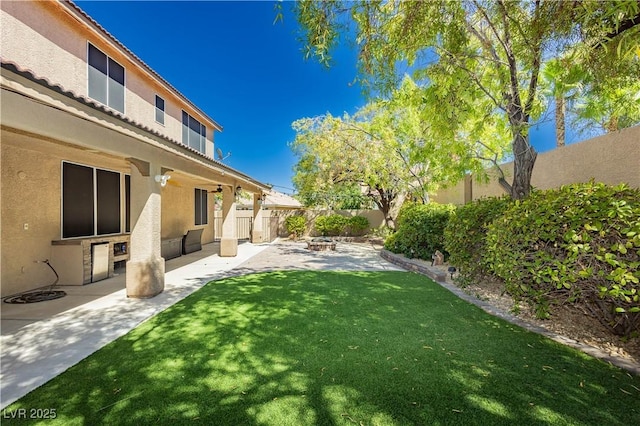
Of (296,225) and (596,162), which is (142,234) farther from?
(296,225)

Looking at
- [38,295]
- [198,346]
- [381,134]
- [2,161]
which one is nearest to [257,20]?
[381,134]

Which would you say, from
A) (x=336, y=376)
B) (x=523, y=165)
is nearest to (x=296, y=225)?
(x=523, y=165)

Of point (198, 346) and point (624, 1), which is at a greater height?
point (624, 1)

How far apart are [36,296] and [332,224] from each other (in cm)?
1616

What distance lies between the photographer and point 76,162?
314 inches

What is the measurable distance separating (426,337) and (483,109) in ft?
18.8

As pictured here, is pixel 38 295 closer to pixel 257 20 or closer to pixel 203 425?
pixel 203 425

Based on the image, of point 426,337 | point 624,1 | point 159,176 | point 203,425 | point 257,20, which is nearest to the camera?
point 203,425

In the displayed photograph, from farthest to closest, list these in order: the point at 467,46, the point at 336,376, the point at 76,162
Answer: the point at 76,162 < the point at 467,46 < the point at 336,376

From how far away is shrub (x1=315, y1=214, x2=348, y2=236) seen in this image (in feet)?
68.0

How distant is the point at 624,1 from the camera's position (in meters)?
2.76

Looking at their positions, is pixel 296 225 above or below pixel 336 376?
above

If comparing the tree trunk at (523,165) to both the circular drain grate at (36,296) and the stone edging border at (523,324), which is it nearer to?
the stone edging border at (523,324)

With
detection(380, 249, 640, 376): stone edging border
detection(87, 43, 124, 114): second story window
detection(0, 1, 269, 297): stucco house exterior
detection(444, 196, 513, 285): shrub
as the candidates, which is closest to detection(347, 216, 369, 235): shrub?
detection(380, 249, 640, 376): stone edging border
